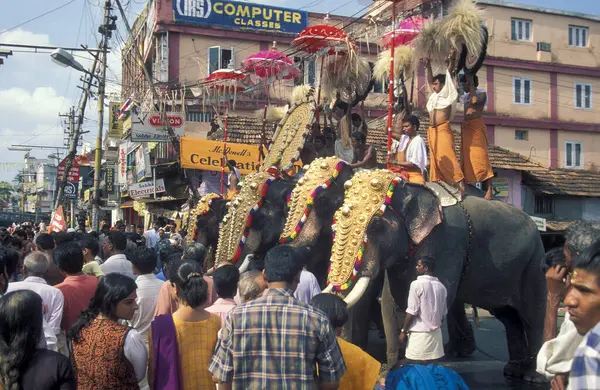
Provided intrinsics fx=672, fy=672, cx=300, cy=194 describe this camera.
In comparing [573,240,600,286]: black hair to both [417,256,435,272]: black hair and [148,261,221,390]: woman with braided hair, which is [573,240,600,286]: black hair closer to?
[148,261,221,390]: woman with braided hair

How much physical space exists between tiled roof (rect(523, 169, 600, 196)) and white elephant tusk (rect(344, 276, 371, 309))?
699 inches

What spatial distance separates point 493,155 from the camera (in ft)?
73.2

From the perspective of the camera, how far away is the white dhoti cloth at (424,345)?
6.39 metres

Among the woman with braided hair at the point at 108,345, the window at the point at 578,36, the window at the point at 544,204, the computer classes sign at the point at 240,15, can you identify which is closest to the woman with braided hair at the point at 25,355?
the woman with braided hair at the point at 108,345

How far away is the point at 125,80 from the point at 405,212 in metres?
28.5

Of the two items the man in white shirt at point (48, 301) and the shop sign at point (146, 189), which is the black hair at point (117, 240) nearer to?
the man in white shirt at point (48, 301)

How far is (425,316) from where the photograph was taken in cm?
634

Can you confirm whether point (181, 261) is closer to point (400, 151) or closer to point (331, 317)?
point (331, 317)

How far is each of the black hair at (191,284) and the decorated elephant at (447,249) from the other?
194cm

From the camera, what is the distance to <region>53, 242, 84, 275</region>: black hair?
5.30 m

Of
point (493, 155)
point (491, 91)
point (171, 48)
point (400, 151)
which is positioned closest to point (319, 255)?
point (400, 151)

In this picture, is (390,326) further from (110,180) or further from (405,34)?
(110,180)

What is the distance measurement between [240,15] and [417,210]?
21.3 metres

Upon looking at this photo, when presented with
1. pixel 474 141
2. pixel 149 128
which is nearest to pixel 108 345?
pixel 474 141
